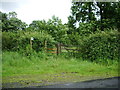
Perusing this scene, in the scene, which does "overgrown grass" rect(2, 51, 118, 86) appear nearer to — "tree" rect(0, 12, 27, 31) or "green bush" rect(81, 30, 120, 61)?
"green bush" rect(81, 30, 120, 61)

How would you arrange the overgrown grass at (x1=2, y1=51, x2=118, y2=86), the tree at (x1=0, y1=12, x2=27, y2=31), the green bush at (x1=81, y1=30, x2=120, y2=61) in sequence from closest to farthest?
the overgrown grass at (x1=2, y1=51, x2=118, y2=86), the green bush at (x1=81, y1=30, x2=120, y2=61), the tree at (x1=0, y1=12, x2=27, y2=31)

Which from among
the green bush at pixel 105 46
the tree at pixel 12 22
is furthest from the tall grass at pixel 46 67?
the tree at pixel 12 22

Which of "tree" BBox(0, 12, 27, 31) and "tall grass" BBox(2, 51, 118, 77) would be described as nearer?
"tall grass" BBox(2, 51, 118, 77)

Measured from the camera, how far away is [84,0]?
563 inches

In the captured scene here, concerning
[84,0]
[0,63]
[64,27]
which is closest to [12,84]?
[0,63]

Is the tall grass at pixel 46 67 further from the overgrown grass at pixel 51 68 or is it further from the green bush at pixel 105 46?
the green bush at pixel 105 46

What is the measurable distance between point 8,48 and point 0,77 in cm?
563

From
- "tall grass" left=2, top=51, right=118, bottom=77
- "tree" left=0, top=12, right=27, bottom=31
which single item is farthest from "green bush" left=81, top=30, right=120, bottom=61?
"tree" left=0, top=12, right=27, bottom=31

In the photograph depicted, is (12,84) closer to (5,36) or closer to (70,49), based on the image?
(70,49)

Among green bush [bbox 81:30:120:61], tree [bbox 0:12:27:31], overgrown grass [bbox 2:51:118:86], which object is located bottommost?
overgrown grass [bbox 2:51:118:86]

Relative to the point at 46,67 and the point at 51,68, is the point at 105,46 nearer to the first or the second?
the point at 51,68

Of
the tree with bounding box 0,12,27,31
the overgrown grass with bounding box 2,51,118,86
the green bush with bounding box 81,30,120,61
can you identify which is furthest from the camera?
the tree with bounding box 0,12,27,31

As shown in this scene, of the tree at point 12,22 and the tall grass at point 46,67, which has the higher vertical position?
the tree at point 12,22

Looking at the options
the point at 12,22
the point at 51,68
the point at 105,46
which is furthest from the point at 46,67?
the point at 12,22
